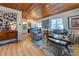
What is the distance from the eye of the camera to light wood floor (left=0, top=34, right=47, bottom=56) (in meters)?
2.49

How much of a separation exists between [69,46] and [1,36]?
49.5 inches

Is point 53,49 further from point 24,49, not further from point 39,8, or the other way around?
point 39,8

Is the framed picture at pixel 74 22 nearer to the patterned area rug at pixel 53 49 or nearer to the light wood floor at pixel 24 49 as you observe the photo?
the patterned area rug at pixel 53 49

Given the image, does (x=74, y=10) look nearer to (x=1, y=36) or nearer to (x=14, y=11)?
(x=14, y=11)

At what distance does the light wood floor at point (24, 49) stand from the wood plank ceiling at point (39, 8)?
408 mm

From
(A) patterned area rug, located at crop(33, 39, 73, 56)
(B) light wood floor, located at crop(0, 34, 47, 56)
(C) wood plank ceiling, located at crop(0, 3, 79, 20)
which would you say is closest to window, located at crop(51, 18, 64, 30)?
(C) wood plank ceiling, located at crop(0, 3, 79, 20)

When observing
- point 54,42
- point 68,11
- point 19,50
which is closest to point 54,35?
point 54,42

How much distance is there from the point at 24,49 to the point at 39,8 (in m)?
0.81

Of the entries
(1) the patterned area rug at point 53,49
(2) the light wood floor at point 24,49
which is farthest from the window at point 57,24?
(2) the light wood floor at point 24,49

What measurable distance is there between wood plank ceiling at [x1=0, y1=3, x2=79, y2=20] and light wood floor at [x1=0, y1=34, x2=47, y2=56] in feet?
1.34

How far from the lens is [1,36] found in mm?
2480

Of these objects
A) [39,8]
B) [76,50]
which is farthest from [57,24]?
[76,50]

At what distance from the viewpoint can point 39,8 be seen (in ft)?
8.16

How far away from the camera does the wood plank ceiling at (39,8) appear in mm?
2441
